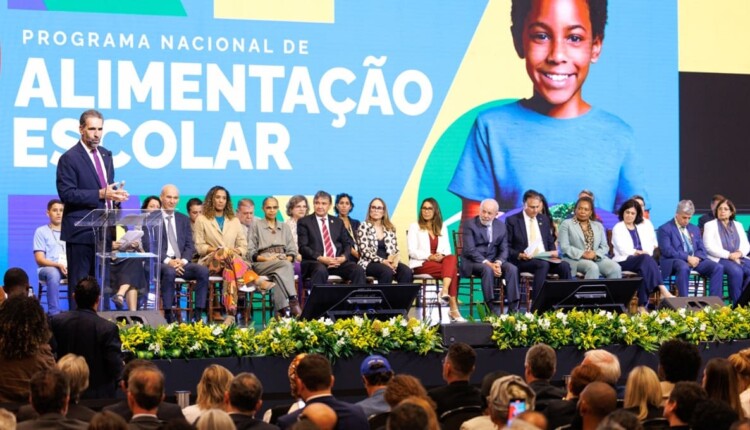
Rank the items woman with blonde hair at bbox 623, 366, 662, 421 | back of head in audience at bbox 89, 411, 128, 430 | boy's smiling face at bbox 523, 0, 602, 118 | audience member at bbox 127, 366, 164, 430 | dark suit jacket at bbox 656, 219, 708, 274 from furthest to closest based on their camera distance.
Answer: boy's smiling face at bbox 523, 0, 602, 118, dark suit jacket at bbox 656, 219, 708, 274, woman with blonde hair at bbox 623, 366, 662, 421, audience member at bbox 127, 366, 164, 430, back of head in audience at bbox 89, 411, 128, 430

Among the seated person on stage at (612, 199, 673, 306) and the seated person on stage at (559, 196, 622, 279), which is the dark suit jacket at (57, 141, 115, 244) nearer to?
the seated person on stage at (559, 196, 622, 279)

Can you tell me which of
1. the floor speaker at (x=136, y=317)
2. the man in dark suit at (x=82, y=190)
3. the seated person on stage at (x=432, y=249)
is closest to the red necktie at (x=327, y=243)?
the seated person on stage at (x=432, y=249)

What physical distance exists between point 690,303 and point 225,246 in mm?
3729

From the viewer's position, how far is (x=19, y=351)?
15.9 feet

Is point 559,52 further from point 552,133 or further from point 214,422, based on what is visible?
point 214,422

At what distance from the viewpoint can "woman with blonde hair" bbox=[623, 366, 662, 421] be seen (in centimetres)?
436

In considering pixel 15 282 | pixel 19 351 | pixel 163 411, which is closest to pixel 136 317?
pixel 15 282

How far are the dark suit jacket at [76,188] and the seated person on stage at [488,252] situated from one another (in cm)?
412

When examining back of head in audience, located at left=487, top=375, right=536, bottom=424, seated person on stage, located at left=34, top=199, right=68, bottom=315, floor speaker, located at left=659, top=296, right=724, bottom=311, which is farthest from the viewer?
seated person on stage, located at left=34, top=199, right=68, bottom=315

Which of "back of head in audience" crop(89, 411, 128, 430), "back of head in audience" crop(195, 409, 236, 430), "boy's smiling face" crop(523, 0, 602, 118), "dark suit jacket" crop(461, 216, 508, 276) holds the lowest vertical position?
"back of head in audience" crop(195, 409, 236, 430)

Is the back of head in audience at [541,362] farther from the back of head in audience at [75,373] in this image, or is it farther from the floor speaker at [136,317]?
the floor speaker at [136,317]

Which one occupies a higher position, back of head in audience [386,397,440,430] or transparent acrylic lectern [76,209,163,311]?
transparent acrylic lectern [76,209,163,311]

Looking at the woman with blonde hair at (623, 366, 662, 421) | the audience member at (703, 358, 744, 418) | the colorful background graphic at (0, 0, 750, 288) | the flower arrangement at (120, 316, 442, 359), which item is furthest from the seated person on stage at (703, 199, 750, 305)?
the woman with blonde hair at (623, 366, 662, 421)

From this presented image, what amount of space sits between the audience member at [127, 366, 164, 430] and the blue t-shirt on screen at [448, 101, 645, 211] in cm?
706
